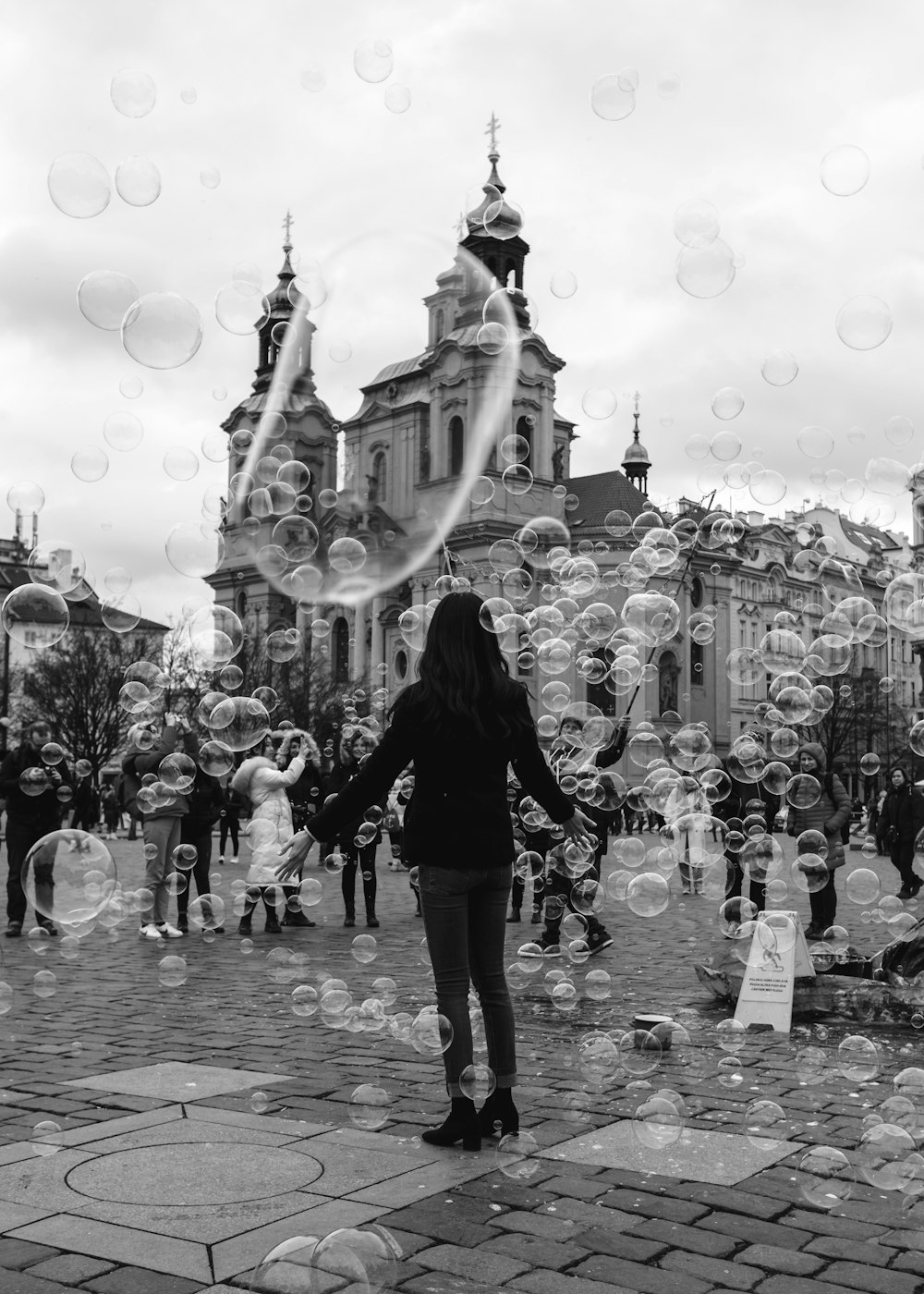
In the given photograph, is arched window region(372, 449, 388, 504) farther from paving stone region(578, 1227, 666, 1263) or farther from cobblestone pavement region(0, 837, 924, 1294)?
paving stone region(578, 1227, 666, 1263)

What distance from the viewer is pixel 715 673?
6781 centimetres

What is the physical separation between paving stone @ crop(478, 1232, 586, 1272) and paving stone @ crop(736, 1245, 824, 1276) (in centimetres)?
44

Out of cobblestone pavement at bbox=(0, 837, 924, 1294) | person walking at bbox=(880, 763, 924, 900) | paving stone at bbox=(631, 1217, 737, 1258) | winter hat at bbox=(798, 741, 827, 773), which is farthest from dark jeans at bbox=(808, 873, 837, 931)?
paving stone at bbox=(631, 1217, 737, 1258)

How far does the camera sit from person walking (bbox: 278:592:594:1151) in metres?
4.86

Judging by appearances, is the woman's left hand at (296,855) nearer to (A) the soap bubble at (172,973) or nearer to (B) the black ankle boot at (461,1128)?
(B) the black ankle boot at (461,1128)

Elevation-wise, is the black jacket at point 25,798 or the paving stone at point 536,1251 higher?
the black jacket at point 25,798

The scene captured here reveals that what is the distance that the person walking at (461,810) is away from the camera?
4855 mm

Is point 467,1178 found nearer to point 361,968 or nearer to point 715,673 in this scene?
point 361,968

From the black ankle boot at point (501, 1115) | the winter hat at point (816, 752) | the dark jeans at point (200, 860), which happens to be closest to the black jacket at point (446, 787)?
the black ankle boot at point (501, 1115)

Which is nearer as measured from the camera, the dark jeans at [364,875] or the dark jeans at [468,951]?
the dark jeans at [468,951]

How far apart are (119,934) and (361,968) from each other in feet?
10.7

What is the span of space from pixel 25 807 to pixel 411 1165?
8514 millimetres

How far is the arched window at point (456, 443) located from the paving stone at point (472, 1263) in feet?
183

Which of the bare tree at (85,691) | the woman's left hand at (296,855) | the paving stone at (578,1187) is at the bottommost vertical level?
the paving stone at (578,1187)
